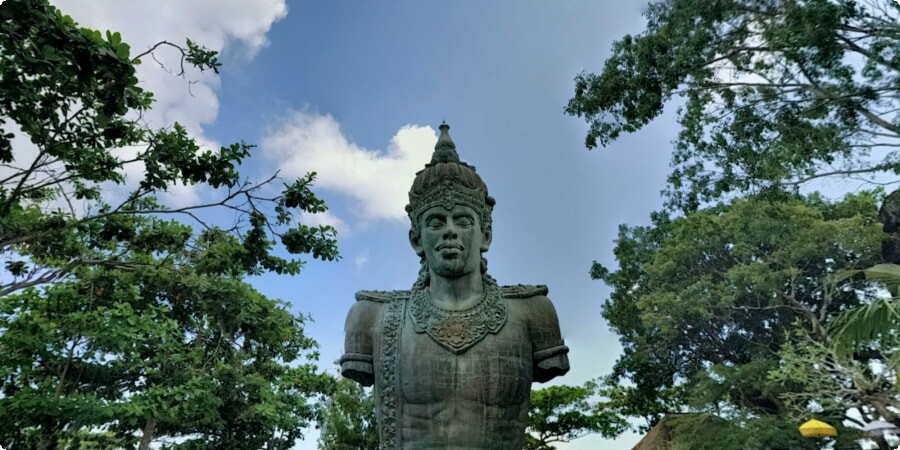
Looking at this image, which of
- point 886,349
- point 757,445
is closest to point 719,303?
point 757,445

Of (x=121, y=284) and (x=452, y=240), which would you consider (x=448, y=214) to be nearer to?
(x=452, y=240)

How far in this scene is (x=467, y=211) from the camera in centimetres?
435

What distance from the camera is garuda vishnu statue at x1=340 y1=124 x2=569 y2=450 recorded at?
3.95 m

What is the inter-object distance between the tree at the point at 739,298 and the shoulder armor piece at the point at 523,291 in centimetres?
1534

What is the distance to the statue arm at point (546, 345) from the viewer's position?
4.12 m

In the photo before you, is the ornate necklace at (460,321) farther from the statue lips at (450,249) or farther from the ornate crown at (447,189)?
the ornate crown at (447,189)

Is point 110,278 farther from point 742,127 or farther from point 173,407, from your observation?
point 742,127

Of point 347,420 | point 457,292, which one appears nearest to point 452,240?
point 457,292

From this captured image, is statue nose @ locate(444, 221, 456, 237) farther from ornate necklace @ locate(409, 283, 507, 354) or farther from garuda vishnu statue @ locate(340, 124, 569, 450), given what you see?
ornate necklace @ locate(409, 283, 507, 354)

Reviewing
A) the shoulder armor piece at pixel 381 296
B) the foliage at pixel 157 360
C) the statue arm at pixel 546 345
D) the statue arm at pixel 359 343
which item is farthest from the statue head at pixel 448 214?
the foliage at pixel 157 360

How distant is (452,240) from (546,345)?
949mm

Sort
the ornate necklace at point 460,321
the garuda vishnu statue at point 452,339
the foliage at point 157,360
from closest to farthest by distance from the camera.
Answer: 1. the garuda vishnu statue at point 452,339
2. the ornate necklace at point 460,321
3. the foliage at point 157,360

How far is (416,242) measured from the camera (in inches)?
183

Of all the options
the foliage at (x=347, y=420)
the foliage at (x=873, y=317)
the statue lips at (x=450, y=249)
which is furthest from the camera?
the foliage at (x=347, y=420)
